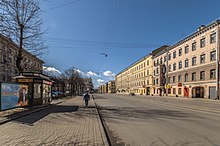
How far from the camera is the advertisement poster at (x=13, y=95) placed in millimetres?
11648

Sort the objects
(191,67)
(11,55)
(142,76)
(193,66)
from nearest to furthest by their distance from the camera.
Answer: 1. (11,55)
2. (193,66)
3. (191,67)
4. (142,76)

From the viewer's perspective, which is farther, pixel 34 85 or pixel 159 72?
pixel 159 72

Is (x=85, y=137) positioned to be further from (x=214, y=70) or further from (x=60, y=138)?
(x=214, y=70)

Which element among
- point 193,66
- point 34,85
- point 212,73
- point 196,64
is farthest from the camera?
point 193,66

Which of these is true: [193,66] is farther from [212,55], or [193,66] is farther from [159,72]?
[159,72]

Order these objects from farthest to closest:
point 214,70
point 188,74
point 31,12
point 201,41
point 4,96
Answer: point 188,74, point 201,41, point 214,70, point 31,12, point 4,96

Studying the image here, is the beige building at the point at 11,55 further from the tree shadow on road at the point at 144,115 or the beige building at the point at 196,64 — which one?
the beige building at the point at 196,64

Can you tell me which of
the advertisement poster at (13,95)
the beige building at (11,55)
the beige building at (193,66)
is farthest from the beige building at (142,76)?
the advertisement poster at (13,95)

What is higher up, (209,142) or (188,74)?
(188,74)

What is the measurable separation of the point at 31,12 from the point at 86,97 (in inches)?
356

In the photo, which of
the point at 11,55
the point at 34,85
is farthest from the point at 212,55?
the point at 11,55

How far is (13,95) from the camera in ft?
42.7

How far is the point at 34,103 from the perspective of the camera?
17.1 meters

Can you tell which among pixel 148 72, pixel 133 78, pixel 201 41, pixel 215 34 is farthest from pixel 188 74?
pixel 133 78
